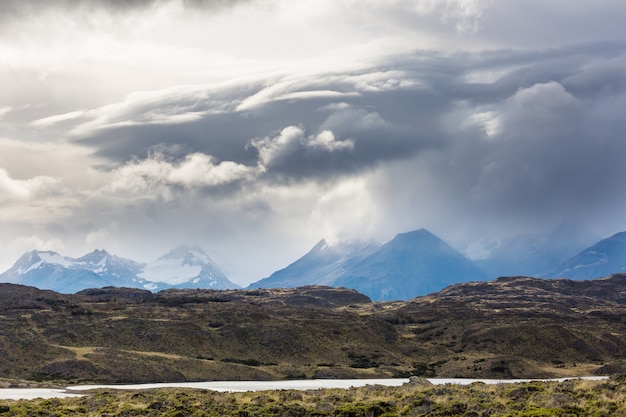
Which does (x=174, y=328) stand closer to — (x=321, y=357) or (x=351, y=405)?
(x=321, y=357)

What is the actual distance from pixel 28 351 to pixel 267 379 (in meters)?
49.1

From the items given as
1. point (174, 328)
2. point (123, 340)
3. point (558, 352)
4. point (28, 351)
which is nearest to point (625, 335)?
point (558, 352)

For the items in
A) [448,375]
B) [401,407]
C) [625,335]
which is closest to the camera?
[401,407]

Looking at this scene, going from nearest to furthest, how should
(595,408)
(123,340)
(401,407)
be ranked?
(595,408) → (401,407) → (123,340)

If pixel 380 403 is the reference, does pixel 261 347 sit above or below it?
above

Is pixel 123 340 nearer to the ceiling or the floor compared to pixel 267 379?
nearer to the ceiling

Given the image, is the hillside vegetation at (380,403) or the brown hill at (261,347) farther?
the brown hill at (261,347)

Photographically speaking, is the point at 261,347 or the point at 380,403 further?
the point at 261,347

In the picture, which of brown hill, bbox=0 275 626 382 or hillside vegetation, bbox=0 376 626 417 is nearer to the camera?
hillside vegetation, bbox=0 376 626 417

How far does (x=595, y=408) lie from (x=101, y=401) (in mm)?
40878

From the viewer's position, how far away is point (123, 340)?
520ft

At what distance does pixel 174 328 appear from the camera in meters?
166

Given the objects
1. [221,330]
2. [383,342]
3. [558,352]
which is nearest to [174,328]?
[221,330]

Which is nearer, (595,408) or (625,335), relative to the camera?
(595,408)
